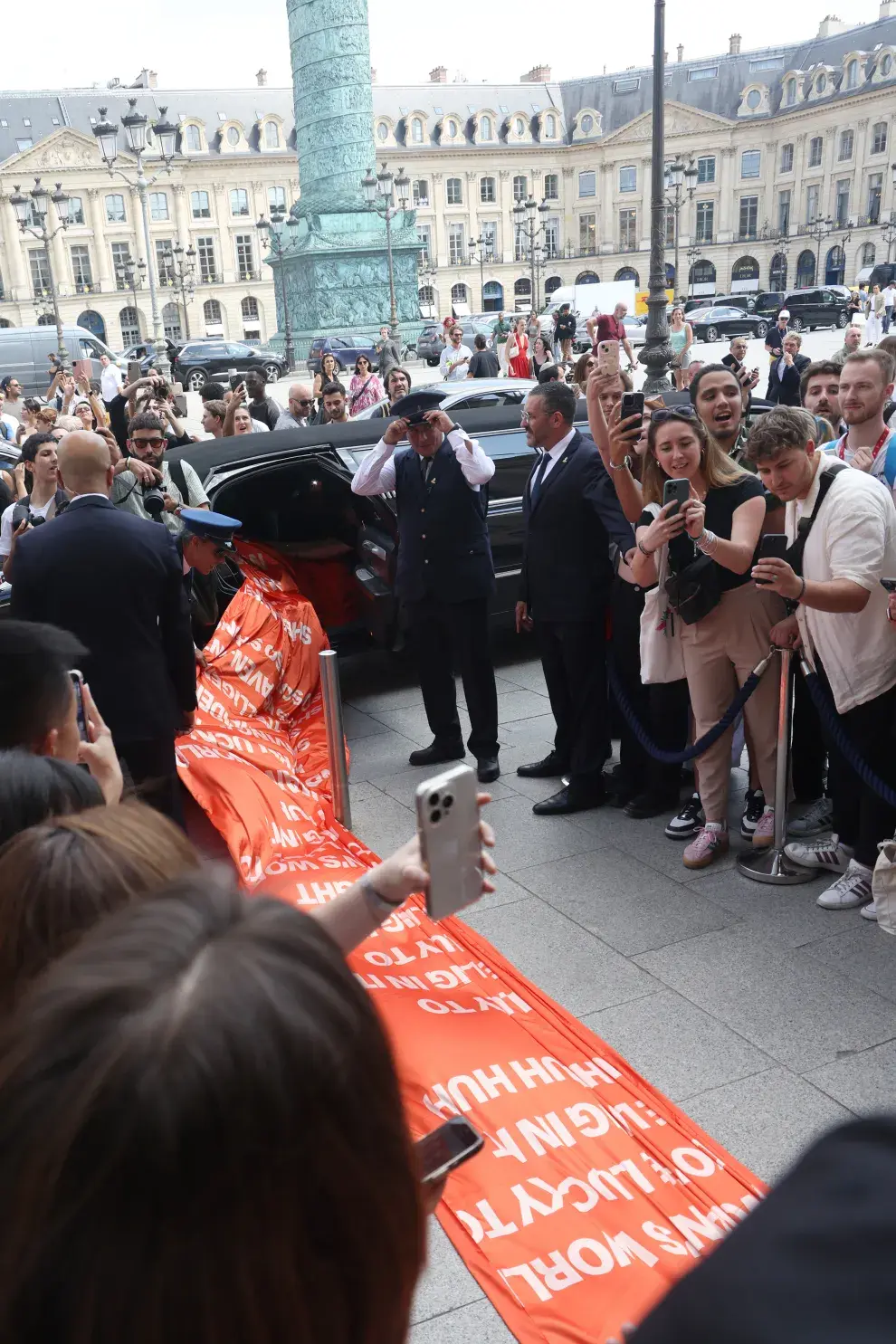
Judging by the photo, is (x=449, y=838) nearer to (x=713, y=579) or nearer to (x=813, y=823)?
(x=713, y=579)

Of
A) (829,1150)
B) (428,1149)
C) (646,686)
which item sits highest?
(829,1150)

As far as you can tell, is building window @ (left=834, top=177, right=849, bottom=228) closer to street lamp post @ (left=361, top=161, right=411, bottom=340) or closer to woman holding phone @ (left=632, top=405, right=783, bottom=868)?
street lamp post @ (left=361, top=161, right=411, bottom=340)

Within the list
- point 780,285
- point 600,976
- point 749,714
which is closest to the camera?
point 600,976

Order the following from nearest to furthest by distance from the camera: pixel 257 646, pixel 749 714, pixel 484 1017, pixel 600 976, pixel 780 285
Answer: pixel 484 1017 < pixel 600 976 < pixel 749 714 < pixel 257 646 < pixel 780 285

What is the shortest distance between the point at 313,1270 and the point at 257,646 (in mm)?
5880

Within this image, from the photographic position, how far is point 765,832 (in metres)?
4.93

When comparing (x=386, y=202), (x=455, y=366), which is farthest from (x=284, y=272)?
(x=455, y=366)

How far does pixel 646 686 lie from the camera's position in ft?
18.6

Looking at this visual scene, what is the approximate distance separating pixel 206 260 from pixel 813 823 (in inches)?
3041

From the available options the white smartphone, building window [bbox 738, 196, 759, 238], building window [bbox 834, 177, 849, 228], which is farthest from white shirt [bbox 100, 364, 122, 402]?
building window [bbox 738, 196, 759, 238]

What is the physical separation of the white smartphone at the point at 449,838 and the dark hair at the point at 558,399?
3908mm

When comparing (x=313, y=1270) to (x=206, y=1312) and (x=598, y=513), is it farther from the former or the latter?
(x=598, y=513)

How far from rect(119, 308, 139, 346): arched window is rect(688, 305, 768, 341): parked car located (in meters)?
42.6

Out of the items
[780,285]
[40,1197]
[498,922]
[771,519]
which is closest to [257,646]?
[498,922]
